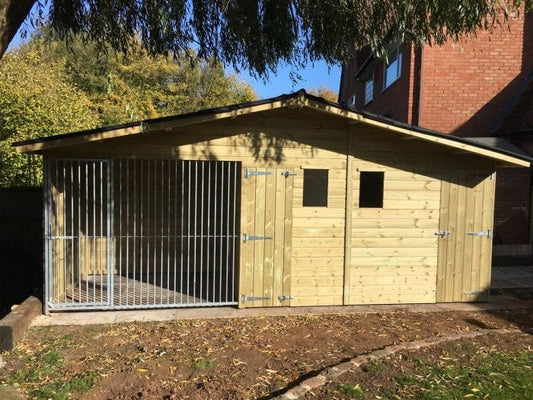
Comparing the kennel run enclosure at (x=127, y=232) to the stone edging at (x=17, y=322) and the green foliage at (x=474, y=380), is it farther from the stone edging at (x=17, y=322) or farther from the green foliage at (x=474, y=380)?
the green foliage at (x=474, y=380)

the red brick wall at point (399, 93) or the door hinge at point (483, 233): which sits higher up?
the red brick wall at point (399, 93)

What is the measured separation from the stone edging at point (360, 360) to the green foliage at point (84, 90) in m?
5.33

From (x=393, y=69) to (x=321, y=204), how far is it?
9036mm

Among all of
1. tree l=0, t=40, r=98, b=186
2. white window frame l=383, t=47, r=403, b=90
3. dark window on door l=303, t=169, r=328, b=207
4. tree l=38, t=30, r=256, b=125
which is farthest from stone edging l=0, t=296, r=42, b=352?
tree l=38, t=30, r=256, b=125

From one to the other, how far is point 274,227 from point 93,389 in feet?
11.8

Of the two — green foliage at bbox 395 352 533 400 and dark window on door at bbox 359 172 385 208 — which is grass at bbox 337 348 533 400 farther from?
dark window on door at bbox 359 172 385 208

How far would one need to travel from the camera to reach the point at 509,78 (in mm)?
12648

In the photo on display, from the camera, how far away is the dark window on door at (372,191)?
7.68m

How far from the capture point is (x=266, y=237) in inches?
284

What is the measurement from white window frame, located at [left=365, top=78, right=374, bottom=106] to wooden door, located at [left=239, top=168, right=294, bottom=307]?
467 inches

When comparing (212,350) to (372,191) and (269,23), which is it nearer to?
(372,191)

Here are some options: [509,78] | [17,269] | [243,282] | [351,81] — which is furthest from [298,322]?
[351,81]

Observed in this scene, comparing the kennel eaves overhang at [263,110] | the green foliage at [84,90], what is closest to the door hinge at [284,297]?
the kennel eaves overhang at [263,110]

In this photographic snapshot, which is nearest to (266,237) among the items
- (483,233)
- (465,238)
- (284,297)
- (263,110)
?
(284,297)
